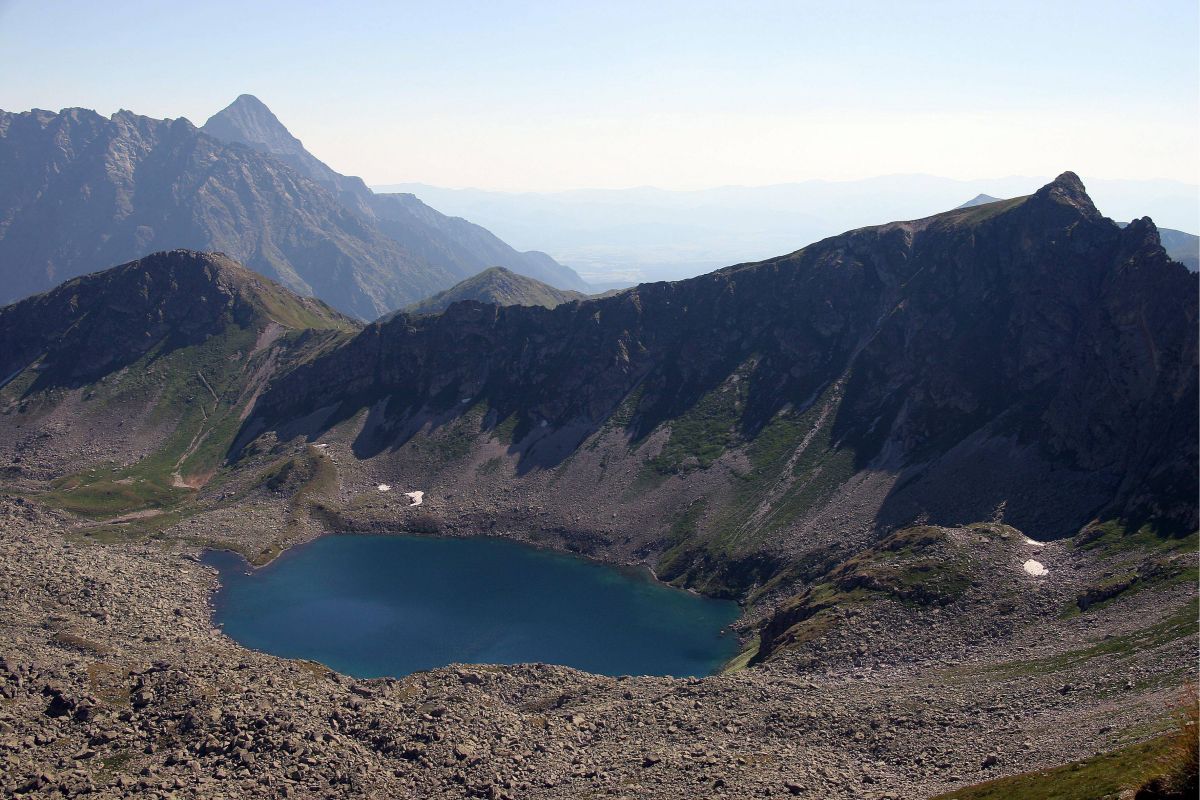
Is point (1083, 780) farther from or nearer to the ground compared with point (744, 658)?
farther from the ground

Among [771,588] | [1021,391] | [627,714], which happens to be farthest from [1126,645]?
[1021,391]

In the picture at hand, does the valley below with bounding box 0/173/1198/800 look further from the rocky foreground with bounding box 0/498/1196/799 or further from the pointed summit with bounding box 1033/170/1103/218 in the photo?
the pointed summit with bounding box 1033/170/1103/218

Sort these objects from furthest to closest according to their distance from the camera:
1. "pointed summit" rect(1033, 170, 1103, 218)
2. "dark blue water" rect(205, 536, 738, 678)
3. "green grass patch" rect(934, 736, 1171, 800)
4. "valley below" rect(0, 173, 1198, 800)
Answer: "pointed summit" rect(1033, 170, 1103, 218), "dark blue water" rect(205, 536, 738, 678), "valley below" rect(0, 173, 1198, 800), "green grass patch" rect(934, 736, 1171, 800)

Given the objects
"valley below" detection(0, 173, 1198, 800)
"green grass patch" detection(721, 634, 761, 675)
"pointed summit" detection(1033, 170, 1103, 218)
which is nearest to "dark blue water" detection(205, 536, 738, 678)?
"valley below" detection(0, 173, 1198, 800)

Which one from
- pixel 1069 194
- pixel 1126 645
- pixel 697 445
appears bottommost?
pixel 1126 645

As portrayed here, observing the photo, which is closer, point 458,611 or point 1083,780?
point 1083,780

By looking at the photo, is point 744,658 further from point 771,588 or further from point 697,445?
point 697,445

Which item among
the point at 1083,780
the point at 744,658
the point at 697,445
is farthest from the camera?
the point at 697,445

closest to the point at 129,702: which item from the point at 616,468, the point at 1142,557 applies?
the point at 1142,557
